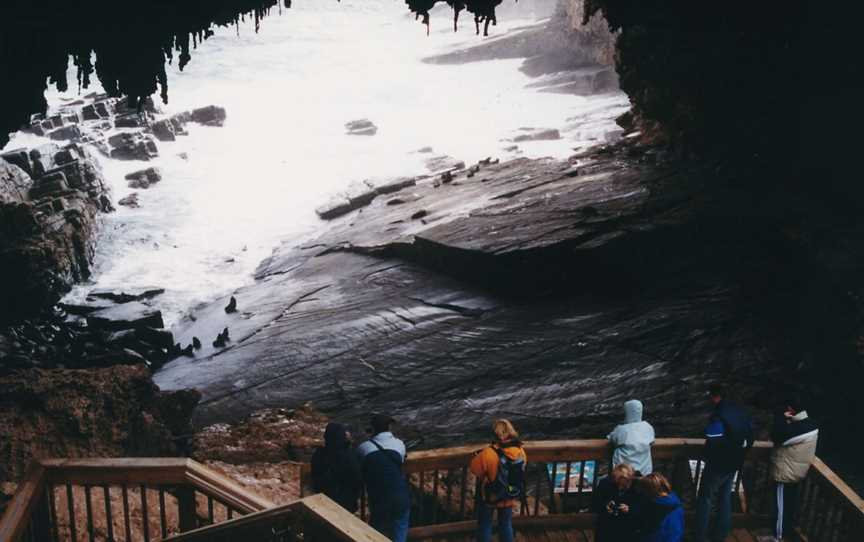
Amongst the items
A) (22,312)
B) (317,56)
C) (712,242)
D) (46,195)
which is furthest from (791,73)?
(317,56)

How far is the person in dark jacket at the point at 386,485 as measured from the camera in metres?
5.22

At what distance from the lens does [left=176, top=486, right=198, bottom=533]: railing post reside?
15.9 feet

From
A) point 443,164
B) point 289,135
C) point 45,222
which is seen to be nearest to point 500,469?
point 45,222

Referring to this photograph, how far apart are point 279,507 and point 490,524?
2396mm

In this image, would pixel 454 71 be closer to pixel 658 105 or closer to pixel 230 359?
pixel 658 105

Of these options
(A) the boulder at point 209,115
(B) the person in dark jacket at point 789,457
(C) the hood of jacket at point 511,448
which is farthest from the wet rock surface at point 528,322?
(A) the boulder at point 209,115

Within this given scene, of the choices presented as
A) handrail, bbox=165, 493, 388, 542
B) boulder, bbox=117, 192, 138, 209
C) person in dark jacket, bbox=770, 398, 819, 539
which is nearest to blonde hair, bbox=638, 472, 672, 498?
handrail, bbox=165, 493, 388, 542

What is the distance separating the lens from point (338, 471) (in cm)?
538

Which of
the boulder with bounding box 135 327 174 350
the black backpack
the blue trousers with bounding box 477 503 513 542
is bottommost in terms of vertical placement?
the boulder with bounding box 135 327 174 350

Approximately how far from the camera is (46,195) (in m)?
24.3

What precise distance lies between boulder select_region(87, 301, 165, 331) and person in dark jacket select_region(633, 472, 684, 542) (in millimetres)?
15822

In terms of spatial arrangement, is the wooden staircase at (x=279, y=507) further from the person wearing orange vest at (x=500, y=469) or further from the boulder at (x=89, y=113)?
the boulder at (x=89, y=113)

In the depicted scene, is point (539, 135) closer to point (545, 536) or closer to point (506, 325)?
point (506, 325)

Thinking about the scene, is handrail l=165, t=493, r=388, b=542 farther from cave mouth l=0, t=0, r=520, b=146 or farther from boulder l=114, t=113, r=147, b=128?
boulder l=114, t=113, r=147, b=128
